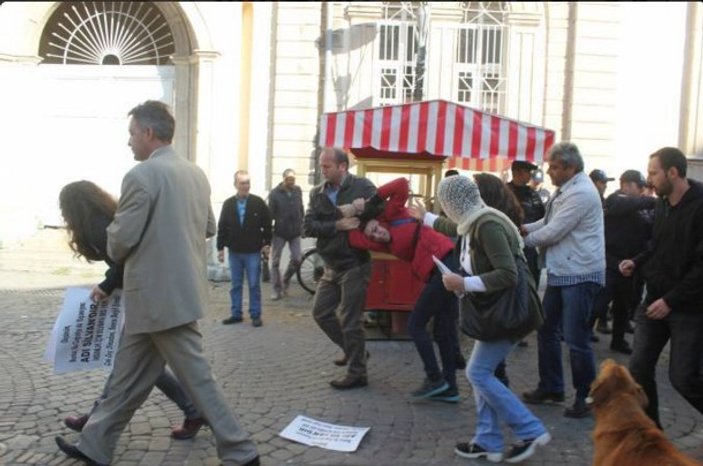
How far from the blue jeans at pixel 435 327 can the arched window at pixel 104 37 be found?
1034 cm

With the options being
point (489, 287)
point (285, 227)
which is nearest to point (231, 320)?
point (285, 227)

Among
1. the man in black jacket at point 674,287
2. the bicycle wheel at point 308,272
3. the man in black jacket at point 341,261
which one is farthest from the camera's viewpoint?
the bicycle wheel at point 308,272

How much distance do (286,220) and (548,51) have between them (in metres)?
6.36

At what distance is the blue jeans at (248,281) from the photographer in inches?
320

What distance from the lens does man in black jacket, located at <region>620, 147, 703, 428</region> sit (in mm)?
4176

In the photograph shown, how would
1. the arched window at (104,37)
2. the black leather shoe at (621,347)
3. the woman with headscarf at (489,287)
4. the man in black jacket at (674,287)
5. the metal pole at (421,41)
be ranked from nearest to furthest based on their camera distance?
the woman with headscarf at (489,287), the man in black jacket at (674,287), the black leather shoe at (621,347), the metal pole at (421,41), the arched window at (104,37)

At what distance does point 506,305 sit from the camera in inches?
161

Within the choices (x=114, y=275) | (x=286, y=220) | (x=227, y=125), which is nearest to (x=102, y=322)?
(x=114, y=275)

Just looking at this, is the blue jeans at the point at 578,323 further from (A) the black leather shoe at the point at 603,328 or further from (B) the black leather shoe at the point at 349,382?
(A) the black leather shoe at the point at 603,328

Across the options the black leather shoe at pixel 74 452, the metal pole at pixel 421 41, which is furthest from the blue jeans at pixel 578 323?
the metal pole at pixel 421 41

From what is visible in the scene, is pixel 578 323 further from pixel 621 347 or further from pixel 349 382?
pixel 621 347

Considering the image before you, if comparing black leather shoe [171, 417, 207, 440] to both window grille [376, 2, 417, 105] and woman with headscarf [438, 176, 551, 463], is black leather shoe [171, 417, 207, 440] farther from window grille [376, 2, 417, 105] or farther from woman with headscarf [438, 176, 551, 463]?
window grille [376, 2, 417, 105]

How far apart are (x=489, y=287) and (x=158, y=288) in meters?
1.78

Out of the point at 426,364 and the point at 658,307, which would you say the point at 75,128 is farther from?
the point at 658,307
